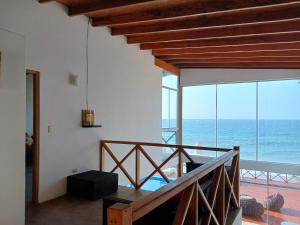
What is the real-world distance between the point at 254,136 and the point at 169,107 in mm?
2829

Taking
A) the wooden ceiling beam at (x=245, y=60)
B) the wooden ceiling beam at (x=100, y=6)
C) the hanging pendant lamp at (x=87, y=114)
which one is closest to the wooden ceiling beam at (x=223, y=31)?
the hanging pendant lamp at (x=87, y=114)

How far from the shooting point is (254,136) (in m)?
8.51

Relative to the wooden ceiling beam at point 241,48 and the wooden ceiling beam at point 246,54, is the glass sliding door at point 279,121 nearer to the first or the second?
the wooden ceiling beam at point 246,54

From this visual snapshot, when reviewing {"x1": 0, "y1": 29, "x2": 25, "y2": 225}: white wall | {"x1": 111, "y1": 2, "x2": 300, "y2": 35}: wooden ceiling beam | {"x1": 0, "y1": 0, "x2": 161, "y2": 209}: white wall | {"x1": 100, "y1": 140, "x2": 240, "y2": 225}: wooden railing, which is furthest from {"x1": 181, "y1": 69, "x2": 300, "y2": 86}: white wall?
{"x1": 0, "y1": 29, "x2": 25, "y2": 225}: white wall

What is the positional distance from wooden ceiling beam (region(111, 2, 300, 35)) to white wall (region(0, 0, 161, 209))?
0.68m

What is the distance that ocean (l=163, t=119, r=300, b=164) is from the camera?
848 cm

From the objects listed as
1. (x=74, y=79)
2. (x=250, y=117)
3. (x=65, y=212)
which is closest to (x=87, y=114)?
(x=74, y=79)

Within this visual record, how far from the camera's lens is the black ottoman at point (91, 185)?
414 centimetres

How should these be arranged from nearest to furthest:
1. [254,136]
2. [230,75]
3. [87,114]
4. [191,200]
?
[191,200] → [87,114] → [230,75] → [254,136]

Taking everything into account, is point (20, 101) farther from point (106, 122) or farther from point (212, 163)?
point (106, 122)

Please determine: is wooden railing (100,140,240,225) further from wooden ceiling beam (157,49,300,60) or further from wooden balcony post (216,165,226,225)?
wooden ceiling beam (157,49,300,60)

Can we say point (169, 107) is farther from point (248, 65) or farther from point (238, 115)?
point (238, 115)

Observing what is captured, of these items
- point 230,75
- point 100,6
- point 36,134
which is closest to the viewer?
point 36,134

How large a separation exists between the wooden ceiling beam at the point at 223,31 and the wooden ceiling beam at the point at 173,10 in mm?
935
